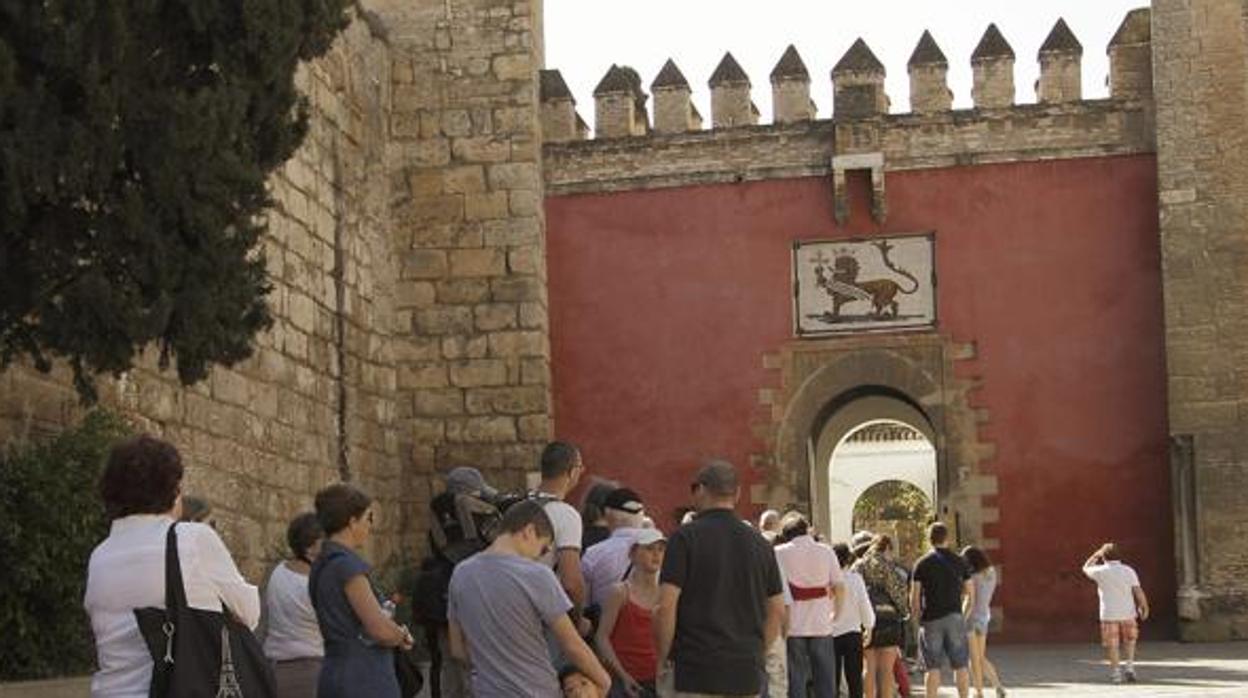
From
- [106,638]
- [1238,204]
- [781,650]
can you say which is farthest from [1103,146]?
[106,638]

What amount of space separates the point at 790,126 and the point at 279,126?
10.5 m

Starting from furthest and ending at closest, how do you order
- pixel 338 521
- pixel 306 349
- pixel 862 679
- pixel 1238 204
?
pixel 1238 204
pixel 306 349
pixel 862 679
pixel 338 521

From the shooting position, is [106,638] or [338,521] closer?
[106,638]

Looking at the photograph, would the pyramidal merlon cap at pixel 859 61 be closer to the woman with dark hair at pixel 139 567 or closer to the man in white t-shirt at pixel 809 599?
the man in white t-shirt at pixel 809 599

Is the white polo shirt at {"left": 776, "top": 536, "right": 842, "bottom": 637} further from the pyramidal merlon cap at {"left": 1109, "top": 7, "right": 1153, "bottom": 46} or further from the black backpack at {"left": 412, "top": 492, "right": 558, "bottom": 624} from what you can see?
the pyramidal merlon cap at {"left": 1109, "top": 7, "right": 1153, "bottom": 46}

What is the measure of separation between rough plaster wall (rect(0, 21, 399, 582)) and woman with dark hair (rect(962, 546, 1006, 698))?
4.50 metres

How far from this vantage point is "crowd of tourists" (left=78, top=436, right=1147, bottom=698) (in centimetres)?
465

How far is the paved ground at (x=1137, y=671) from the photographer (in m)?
12.8

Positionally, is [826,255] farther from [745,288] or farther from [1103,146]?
[1103,146]

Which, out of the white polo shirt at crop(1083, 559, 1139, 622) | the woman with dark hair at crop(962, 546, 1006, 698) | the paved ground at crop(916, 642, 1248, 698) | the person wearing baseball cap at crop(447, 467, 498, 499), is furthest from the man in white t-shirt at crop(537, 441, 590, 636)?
the white polo shirt at crop(1083, 559, 1139, 622)

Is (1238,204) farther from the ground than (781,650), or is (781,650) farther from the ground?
(1238,204)

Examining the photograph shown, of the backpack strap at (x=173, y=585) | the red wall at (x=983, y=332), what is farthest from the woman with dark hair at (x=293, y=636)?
the red wall at (x=983, y=332)

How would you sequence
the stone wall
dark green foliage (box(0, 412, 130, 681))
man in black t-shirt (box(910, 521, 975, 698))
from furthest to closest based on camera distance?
the stone wall → man in black t-shirt (box(910, 521, 975, 698)) → dark green foliage (box(0, 412, 130, 681))

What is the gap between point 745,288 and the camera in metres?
18.1
